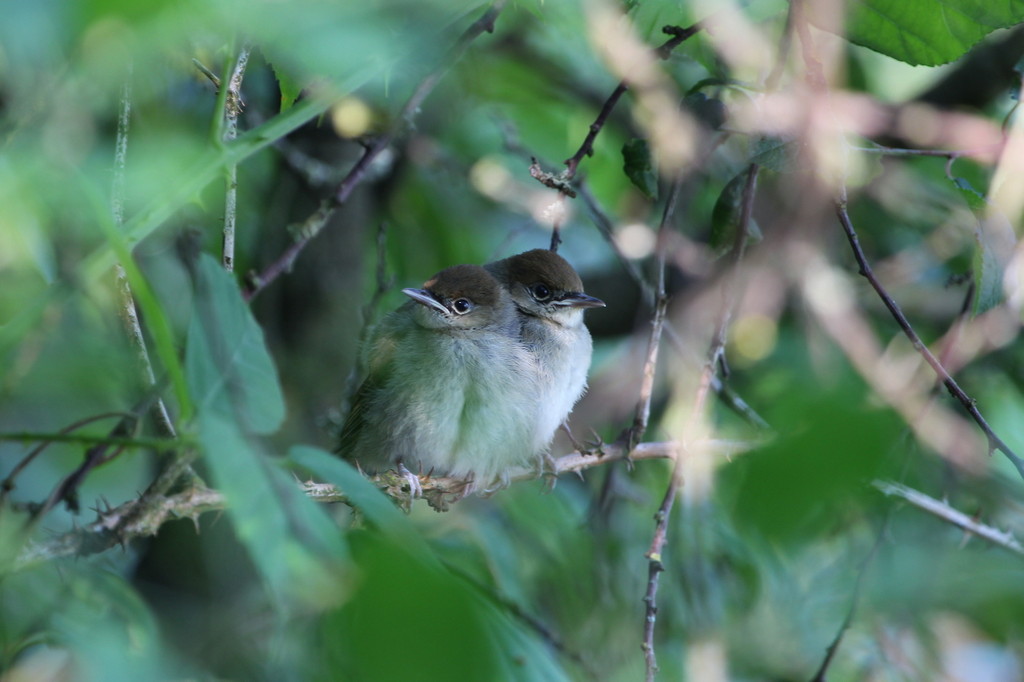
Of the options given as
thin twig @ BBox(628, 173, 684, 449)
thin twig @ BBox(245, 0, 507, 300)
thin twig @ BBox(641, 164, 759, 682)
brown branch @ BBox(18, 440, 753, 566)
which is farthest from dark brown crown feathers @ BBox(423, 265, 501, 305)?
brown branch @ BBox(18, 440, 753, 566)

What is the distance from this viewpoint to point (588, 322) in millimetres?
5188

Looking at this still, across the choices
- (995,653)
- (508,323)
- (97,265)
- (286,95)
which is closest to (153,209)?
(97,265)

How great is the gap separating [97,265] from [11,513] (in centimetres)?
104

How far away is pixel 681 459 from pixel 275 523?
5.30 feet

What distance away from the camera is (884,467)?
0.91 metres

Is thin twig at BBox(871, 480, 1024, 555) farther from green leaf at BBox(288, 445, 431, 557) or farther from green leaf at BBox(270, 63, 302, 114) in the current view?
green leaf at BBox(270, 63, 302, 114)

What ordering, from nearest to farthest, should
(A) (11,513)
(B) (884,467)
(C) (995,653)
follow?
(B) (884,467) → (A) (11,513) → (C) (995,653)

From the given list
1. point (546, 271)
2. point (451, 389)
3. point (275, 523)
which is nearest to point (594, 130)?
point (451, 389)

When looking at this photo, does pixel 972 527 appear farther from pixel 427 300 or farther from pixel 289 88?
pixel 289 88

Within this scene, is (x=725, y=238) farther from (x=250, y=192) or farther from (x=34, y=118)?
(x=250, y=192)

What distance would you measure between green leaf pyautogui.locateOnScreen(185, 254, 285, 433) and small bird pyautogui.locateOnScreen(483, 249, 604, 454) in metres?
2.40

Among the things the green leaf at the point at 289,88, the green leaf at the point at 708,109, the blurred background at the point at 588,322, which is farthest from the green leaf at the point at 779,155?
the green leaf at the point at 289,88

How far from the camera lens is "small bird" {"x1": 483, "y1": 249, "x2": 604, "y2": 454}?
3.86 meters

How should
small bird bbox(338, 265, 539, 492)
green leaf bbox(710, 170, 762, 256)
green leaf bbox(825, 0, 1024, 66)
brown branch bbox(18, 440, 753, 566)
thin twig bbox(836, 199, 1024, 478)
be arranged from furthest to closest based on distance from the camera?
1. small bird bbox(338, 265, 539, 492)
2. green leaf bbox(710, 170, 762, 256)
3. green leaf bbox(825, 0, 1024, 66)
4. thin twig bbox(836, 199, 1024, 478)
5. brown branch bbox(18, 440, 753, 566)
